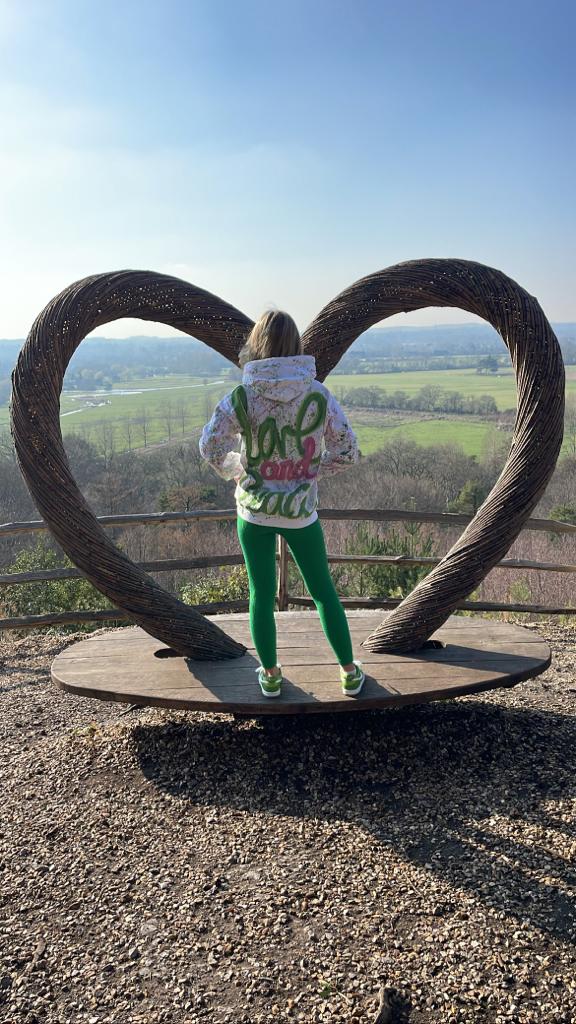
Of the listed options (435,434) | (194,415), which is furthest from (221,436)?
(194,415)

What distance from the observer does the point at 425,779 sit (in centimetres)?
358

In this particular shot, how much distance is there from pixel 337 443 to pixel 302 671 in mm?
1300

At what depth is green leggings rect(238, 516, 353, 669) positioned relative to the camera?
343 cm

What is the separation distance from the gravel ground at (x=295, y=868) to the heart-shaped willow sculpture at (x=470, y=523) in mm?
657

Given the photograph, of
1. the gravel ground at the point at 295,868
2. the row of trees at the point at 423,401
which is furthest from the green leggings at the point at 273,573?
the row of trees at the point at 423,401

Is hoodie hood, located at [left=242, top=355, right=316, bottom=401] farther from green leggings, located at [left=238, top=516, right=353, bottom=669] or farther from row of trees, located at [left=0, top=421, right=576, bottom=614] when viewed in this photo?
row of trees, located at [left=0, top=421, right=576, bottom=614]

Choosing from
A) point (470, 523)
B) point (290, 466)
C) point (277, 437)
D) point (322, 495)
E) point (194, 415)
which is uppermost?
point (194, 415)

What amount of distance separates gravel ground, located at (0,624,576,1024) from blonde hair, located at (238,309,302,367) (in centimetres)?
210

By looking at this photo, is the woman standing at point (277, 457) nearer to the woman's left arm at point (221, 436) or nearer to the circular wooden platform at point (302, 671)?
the woman's left arm at point (221, 436)

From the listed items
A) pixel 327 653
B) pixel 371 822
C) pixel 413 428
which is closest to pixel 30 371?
pixel 327 653

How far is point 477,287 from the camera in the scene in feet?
13.7

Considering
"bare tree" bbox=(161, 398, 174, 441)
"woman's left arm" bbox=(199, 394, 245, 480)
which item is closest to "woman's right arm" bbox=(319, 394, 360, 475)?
"woman's left arm" bbox=(199, 394, 245, 480)

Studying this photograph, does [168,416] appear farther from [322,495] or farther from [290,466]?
[290,466]

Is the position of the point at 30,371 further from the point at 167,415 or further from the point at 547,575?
the point at 167,415
